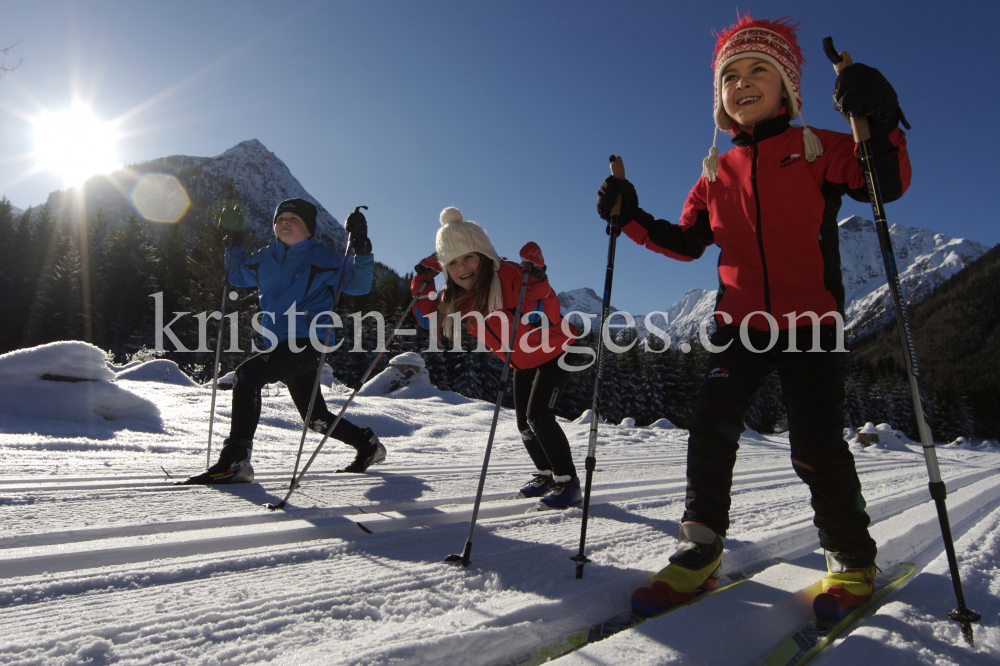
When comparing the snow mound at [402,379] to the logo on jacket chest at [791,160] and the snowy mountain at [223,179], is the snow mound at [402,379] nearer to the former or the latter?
the logo on jacket chest at [791,160]

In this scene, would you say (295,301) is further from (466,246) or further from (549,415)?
(549,415)

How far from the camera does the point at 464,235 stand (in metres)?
2.79

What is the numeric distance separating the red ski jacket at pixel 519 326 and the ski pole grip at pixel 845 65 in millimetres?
1472

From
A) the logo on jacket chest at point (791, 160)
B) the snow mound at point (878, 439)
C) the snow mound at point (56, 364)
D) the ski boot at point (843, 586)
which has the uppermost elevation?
the logo on jacket chest at point (791, 160)

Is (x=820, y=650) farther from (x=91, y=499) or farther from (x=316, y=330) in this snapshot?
(x=316, y=330)

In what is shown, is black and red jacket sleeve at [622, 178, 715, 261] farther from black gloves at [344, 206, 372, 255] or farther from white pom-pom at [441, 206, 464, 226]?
black gloves at [344, 206, 372, 255]

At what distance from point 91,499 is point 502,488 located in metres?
2.04

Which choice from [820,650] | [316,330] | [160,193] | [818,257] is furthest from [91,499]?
[160,193]

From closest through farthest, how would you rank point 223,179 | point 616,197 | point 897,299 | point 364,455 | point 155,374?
point 897,299
point 616,197
point 364,455
point 155,374
point 223,179

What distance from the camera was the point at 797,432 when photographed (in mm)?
1588

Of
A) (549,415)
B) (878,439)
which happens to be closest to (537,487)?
Answer: (549,415)

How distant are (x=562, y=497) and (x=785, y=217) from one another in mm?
1709

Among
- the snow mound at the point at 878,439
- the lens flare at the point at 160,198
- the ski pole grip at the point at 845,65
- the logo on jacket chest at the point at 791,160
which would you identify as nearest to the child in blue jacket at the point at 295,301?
the logo on jacket chest at the point at 791,160

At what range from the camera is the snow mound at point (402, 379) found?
37.3ft
